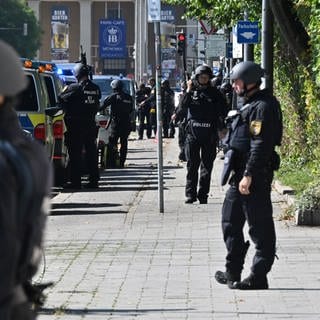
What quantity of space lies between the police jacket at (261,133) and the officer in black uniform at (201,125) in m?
5.99

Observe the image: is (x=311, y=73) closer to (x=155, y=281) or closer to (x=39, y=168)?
(x=155, y=281)

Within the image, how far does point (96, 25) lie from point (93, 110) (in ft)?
334

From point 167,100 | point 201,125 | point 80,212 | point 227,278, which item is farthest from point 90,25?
point 227,278

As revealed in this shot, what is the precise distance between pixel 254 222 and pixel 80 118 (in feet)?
29.8

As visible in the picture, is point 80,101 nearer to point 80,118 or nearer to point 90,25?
point 80,118

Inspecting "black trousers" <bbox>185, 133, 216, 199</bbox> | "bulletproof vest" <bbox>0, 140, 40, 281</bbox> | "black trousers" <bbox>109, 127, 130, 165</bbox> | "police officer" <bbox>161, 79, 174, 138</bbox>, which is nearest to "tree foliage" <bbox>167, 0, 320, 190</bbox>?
"black trousers" <bbox>185, 133, 216, 199</bbox>

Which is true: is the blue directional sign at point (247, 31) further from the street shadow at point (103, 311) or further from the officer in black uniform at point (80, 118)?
the street shadow at point (103, 311)

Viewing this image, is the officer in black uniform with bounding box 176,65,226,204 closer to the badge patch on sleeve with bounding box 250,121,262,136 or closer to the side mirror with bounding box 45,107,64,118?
the side mirror with bounding box 45,107,64,118

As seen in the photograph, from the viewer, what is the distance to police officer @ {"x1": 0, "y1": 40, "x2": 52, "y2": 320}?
3.65 metres

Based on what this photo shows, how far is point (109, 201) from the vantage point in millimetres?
16344

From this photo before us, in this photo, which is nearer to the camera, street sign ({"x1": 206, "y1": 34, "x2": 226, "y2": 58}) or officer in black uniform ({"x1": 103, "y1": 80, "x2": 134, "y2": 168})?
officer in black uniform ({"x1": 103, "y1": 80, "x2": 134, "y2": 168})

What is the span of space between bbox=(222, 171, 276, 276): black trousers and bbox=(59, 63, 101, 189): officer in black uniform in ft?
28.6

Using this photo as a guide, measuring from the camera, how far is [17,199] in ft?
12.2

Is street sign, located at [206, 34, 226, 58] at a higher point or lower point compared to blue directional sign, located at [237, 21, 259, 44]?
lower
